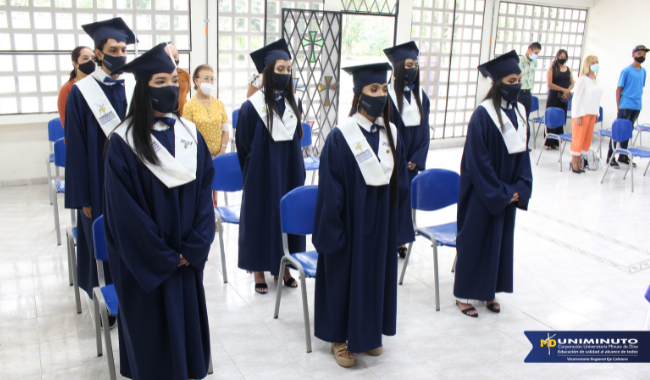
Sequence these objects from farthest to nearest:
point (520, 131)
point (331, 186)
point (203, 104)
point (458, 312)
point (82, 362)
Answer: point (203, 104), point (458, 312), point (520, 131), point (82, 362), point (331, 186)

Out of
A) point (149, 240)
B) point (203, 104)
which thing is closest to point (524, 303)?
point (149, 240)

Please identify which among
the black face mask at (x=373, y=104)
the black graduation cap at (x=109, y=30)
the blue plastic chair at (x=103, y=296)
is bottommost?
the blue plastic chair at (x=103, y=296)

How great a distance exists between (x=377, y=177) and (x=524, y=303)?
5.76ft

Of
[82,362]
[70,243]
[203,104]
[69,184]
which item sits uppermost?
[203,104]

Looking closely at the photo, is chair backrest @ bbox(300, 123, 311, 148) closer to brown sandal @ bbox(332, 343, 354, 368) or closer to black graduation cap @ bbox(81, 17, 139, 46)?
black graduation cap @ bbox(81, 17, 139, 46)

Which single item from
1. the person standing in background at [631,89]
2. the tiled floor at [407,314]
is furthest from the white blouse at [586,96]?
the tiled floor at [407,314]

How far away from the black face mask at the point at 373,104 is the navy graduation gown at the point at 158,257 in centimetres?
86

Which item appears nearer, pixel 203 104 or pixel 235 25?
pixel 203 104

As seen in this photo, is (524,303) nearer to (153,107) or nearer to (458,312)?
(458,312)

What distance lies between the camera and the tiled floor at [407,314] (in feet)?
9.48

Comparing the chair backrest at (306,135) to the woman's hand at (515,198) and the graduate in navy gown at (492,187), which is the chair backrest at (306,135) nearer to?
the graduate in navy gown at (492,187)

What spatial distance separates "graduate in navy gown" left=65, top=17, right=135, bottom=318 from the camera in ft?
9.87

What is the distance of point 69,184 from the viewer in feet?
9.92

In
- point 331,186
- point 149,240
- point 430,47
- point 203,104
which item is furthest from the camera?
point 430,47
